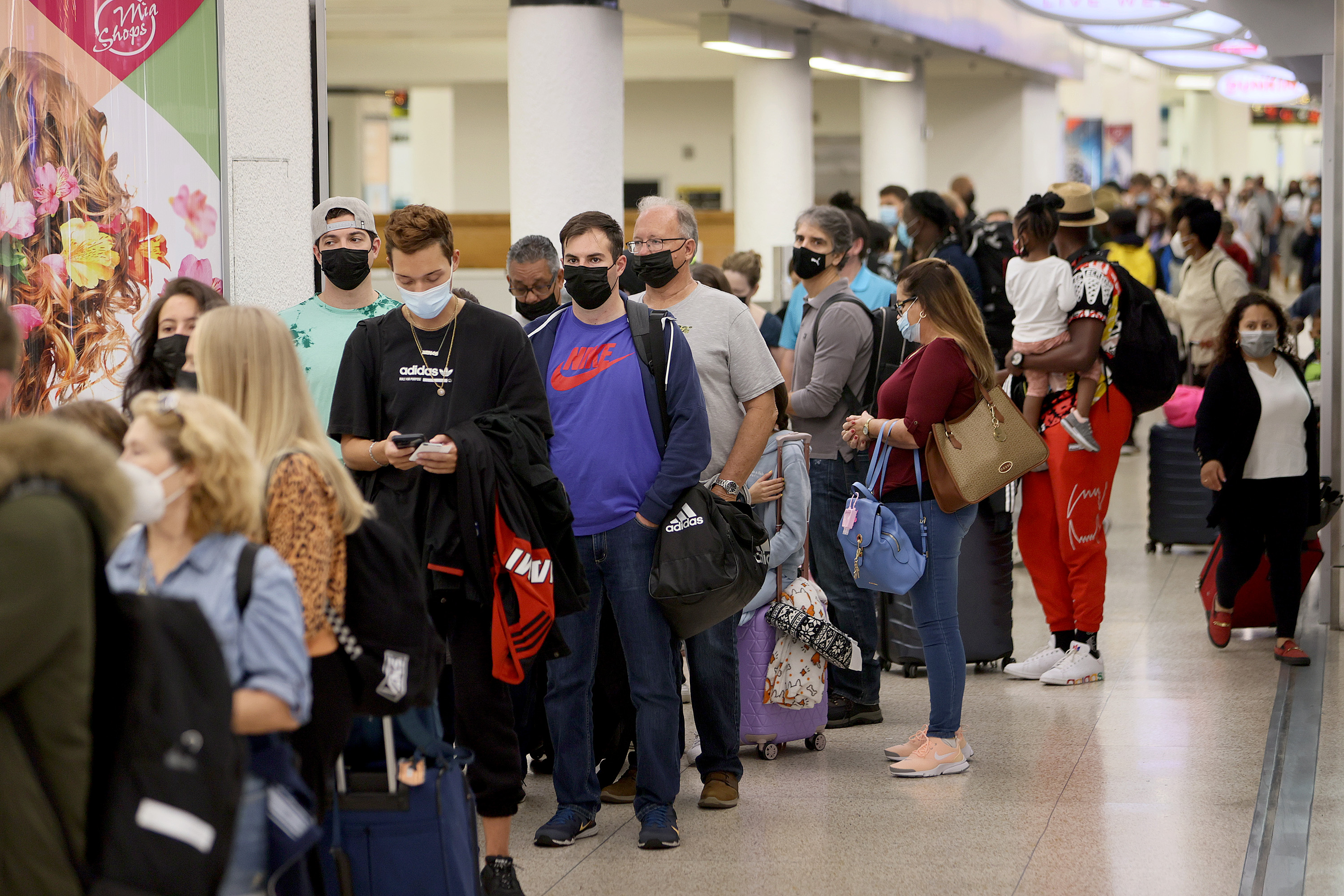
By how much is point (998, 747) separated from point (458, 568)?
2.54m

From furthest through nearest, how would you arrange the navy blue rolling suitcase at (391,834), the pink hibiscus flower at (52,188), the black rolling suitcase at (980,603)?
the black rolling suitcase at (980,603) < the pink hibiscus flower at (52,188) < the navy blue rolling suitcase at (391,834)

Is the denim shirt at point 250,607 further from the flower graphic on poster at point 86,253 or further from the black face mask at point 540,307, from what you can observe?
the black face mask at point 540,307

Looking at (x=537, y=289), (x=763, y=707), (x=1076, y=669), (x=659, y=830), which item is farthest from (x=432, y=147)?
(x=659, y=830)

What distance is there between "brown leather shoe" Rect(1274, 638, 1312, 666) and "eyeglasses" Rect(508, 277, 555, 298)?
3.64 meters

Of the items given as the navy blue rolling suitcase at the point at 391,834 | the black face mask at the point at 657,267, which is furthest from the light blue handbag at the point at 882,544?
the navy blue rolling suitcase at the point at 391,834

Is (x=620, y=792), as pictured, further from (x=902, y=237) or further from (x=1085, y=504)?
(x=902, y=237)

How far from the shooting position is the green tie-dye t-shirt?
14.3ft

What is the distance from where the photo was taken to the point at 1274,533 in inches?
260

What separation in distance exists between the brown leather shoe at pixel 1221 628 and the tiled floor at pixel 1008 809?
0.93ft

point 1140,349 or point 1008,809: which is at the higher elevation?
point 1140,349

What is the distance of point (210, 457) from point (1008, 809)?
122 inches

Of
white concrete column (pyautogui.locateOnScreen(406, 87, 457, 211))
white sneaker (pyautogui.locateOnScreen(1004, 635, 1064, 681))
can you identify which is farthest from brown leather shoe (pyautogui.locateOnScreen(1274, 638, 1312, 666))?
white concrete column (pyautogui.locateOnScreen(406, 87, 457, 211))

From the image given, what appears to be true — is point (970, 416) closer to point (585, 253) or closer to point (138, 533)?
point (585, 253)

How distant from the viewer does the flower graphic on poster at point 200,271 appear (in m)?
5.28
